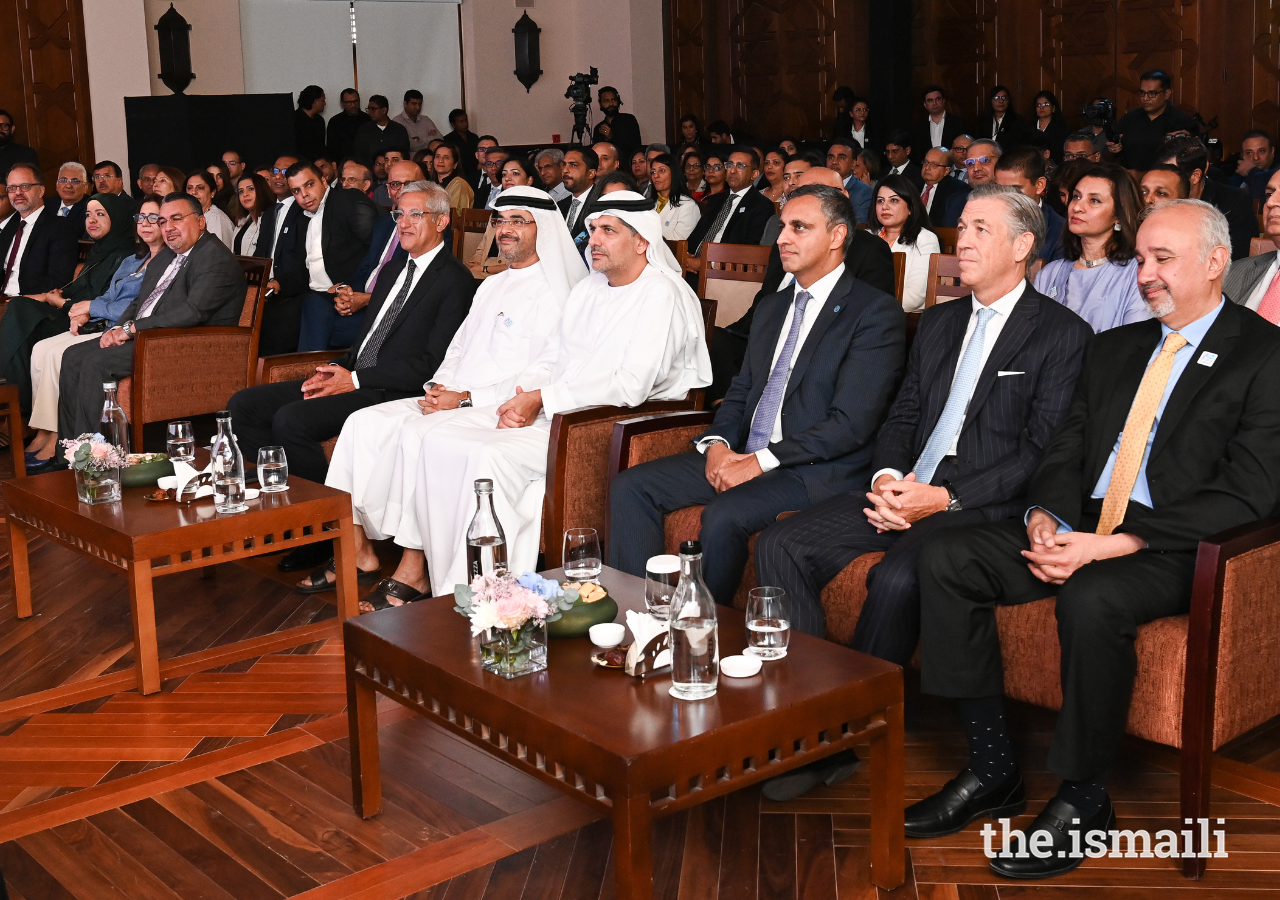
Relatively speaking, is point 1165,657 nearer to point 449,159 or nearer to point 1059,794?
point 1059,794

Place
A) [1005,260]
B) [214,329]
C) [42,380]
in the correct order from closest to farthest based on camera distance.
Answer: [1005,260] → [214,329] → [42,380]

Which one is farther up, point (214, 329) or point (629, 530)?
point (214, 329)

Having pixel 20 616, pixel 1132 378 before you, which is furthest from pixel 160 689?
pixel 1132 378

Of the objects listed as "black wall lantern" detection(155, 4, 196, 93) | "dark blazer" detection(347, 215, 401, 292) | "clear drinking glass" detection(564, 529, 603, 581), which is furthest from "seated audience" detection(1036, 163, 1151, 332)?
"black wall lantern" detection(155, 4, 196, 93)

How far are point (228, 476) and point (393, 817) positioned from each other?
1247 mm

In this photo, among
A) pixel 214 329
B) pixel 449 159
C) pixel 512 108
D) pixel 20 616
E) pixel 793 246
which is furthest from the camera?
pixel 512 108

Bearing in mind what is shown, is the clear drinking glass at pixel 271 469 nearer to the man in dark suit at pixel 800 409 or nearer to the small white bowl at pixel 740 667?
the man in dark suit at pixel 800 409

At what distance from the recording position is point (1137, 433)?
2627 mm

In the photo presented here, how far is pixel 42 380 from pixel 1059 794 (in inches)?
206

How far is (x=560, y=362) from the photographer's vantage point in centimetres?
420

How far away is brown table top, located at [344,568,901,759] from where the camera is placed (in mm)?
1998

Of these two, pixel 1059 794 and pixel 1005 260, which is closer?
pixel 1059 794

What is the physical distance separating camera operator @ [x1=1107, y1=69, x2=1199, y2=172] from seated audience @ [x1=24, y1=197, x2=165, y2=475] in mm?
6716

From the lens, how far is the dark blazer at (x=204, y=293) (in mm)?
5539
